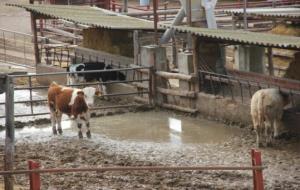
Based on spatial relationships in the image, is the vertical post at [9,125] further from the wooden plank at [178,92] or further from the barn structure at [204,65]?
the wooden plank at [178,92]

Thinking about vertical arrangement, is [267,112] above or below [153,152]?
above

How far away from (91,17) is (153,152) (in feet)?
28.7

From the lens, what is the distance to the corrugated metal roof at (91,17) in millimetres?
19036

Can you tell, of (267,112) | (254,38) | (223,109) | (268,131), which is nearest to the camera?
(268,131)

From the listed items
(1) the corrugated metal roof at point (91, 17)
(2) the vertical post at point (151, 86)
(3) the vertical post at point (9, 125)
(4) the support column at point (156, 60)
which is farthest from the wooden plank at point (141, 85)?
(3) the vertical post at point (9, 125)

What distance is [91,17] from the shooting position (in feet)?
69.2

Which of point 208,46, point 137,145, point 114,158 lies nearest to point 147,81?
point 208,46

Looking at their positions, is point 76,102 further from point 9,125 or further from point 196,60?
point 9,125

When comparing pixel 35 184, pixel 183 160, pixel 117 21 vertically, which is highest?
pixel 117 21

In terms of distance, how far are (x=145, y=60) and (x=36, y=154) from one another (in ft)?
20.6

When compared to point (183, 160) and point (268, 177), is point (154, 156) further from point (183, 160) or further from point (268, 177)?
point (268, 177)

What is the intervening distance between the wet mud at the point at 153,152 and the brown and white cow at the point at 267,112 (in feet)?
0.99

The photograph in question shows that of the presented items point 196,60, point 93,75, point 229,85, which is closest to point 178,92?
point 196,60

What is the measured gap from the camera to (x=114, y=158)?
1279 centimetres
